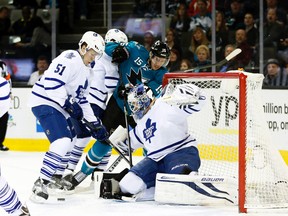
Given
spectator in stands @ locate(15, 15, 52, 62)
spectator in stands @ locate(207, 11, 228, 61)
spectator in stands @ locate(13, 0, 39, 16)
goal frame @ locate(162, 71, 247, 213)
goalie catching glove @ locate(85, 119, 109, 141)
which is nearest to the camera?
goal frame @ locate(162, 71, 247, 213)

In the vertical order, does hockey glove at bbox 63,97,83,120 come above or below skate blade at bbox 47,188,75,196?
above

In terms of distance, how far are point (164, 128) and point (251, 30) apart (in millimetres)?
3167

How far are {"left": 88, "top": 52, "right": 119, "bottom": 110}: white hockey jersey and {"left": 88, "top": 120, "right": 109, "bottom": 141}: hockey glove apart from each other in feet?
1.83

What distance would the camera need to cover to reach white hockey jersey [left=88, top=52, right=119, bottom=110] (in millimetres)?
6117

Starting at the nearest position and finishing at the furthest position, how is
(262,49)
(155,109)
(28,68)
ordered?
(155,109)
(262,49)
(28,68)

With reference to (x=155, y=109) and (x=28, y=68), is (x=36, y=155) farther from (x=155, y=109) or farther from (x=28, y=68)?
(x=155, y=109)

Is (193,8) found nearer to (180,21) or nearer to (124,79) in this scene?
(180,21)

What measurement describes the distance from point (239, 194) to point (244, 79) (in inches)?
24.8

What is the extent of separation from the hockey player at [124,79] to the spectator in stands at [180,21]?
263 cm

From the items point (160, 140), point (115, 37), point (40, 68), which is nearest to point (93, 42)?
point (160, 140)

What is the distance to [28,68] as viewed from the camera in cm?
906

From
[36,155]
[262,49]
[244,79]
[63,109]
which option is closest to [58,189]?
[63,109]

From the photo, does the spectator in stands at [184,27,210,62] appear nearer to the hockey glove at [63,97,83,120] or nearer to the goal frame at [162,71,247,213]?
the hockey glove at [63,97,83,120]

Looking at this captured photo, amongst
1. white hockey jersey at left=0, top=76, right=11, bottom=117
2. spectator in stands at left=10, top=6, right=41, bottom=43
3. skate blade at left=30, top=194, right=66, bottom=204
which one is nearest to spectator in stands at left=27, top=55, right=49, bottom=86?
spectator in stands at left=10, top=6, right=41, bottom=43
